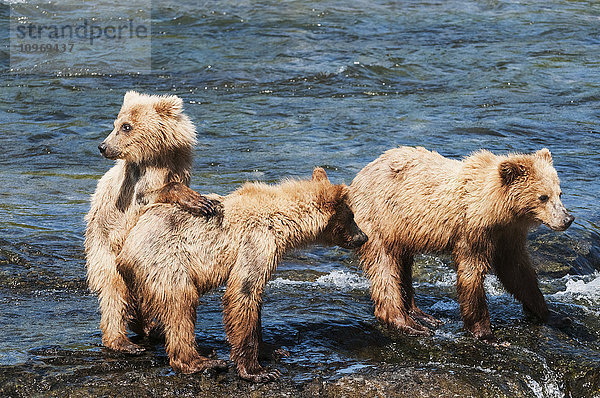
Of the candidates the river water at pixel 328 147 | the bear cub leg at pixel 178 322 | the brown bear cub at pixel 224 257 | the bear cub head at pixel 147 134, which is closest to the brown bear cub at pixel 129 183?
the bear cub head at pixel 147 134

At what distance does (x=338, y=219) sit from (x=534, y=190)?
1680 millimetres

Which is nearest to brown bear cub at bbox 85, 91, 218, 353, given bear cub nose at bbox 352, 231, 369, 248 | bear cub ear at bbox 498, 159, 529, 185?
bear cub nose at bbox 352, 231, 369, 248

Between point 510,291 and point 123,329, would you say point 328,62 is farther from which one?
point 123,329

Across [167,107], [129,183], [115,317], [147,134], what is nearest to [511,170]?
[167,107]

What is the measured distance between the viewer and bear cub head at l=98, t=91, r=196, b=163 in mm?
6766

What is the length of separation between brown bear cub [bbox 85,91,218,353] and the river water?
41 centimetres

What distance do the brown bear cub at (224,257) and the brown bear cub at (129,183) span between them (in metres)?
0.29

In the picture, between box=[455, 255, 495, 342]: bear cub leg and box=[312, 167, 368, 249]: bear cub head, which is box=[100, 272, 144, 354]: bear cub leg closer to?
box=[312, 167, 368, 249]: bear cub head

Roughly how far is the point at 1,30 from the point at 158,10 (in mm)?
4649

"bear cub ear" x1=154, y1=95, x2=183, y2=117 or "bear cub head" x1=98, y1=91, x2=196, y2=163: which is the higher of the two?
"bear cub ear" x1=154, y1=95, x2=183, y2=117

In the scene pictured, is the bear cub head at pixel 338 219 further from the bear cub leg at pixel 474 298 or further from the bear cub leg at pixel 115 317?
the bear cub leg at pixel 115 317

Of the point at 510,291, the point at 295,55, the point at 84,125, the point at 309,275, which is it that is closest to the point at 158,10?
the point at 295,55

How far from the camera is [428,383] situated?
615 cm

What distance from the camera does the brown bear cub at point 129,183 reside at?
6559 mm
